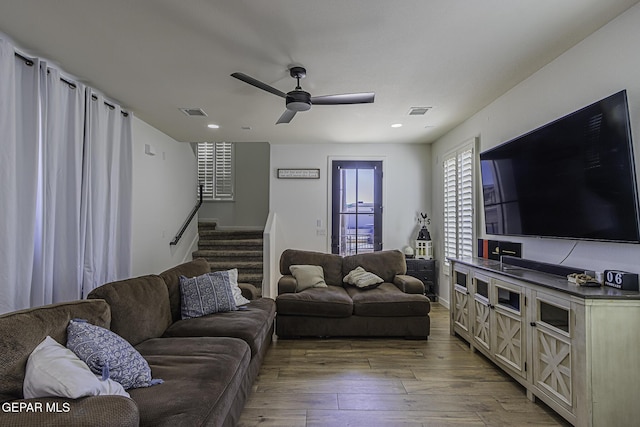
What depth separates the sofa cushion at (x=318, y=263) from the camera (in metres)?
4.64

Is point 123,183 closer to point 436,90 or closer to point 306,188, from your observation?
point 306,188

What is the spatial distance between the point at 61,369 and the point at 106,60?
2.47 metres

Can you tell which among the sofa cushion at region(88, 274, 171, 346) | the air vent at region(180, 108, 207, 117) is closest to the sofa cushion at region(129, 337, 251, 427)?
the sofa cushion at region(88, 274, 171, 346)

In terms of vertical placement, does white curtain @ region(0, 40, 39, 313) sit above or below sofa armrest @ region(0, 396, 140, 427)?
above

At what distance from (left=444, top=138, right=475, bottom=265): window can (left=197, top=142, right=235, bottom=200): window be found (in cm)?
475

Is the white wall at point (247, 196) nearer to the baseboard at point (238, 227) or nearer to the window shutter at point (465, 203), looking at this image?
the baseboard at point (238, 227)

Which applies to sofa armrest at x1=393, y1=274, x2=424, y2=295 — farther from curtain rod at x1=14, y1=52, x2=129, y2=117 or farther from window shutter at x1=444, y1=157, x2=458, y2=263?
curtain rod at x1=14, y1=52, x2=129, y2=117

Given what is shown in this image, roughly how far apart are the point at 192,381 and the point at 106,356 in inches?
18.0

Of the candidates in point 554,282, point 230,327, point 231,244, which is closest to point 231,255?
point 231,244

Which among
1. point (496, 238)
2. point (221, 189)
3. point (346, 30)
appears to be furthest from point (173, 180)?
point (496, 238)

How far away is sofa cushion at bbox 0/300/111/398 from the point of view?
141 cm

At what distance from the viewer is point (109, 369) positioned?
5.50 feet

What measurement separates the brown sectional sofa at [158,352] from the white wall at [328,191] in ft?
8.82

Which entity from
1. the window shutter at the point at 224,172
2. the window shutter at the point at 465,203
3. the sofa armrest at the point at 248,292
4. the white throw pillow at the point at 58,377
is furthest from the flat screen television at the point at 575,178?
the window shutter at the point at 224,172
